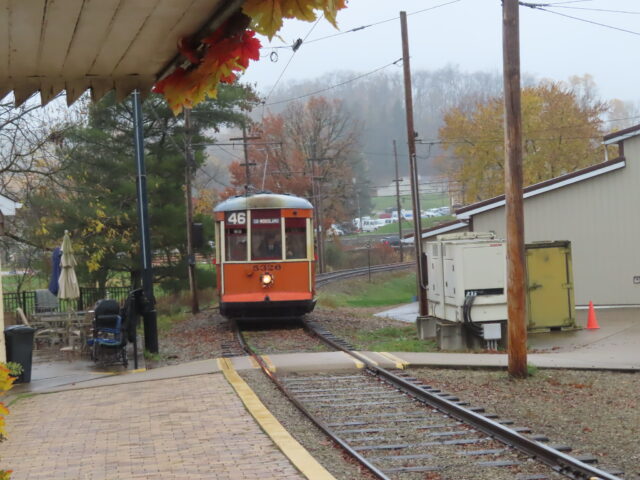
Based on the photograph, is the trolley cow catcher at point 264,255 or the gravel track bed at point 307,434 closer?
the gravel track bed at point 307,434

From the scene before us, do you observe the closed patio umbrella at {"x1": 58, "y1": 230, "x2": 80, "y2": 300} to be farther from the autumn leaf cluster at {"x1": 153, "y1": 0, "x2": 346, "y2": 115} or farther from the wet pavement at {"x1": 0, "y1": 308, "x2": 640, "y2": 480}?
A: the autumn leaf cluster at {"x1": 153, "y1": 0, "x2": 346, "y2": 115}

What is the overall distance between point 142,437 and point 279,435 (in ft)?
4.85

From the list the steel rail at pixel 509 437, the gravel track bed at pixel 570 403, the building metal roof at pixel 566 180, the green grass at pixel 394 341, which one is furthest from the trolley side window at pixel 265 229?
the steel rail at pixel 509 437

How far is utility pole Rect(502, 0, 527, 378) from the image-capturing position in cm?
1279

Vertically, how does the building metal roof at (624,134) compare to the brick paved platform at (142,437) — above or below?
above

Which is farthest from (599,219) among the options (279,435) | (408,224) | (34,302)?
(408,224)

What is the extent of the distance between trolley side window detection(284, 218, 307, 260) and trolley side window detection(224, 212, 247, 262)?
908 mm

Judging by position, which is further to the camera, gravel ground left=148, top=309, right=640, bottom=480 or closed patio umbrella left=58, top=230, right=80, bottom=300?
closed patio umbrella left=58, top=230, right=80, bottom=300

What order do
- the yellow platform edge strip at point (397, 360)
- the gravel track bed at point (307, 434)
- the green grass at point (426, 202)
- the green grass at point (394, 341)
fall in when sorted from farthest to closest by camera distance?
the green grass at point (426, 202) → the green grass at point (394, 341) → the yellow platform edge strip at point (397, 360) → the gravel track bed at point (307, 434)

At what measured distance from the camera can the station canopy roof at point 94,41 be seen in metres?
2.61

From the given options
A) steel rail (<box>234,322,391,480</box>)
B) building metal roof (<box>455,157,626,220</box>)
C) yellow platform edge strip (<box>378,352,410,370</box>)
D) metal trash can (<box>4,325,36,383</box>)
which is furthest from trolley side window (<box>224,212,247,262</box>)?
building metal roof (<box>455,157,626,220</box>)

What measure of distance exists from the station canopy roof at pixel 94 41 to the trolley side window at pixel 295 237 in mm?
15529

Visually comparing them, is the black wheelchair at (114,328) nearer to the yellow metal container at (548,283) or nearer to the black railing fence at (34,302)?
the black railing fence at (34,302)

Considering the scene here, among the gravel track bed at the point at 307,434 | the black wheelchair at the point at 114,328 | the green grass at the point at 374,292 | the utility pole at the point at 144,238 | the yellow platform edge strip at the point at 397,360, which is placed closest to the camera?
the gravel track bed at the point at 307,434
